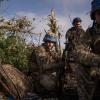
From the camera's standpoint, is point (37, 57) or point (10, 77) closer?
point (10, 77)

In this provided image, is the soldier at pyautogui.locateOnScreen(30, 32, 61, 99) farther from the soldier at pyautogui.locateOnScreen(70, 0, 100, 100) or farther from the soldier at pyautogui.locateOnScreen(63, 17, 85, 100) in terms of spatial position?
the soldier at pyautogui.locateOnScreen(70, 0, 100, 100)

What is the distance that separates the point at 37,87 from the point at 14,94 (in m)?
0.88

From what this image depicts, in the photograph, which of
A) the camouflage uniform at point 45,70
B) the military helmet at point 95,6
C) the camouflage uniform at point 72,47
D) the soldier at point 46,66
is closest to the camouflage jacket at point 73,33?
the camouflage uniform at point 72,47

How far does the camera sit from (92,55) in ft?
18.4

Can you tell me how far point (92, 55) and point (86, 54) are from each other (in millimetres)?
98

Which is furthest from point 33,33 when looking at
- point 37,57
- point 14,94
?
point 14,94

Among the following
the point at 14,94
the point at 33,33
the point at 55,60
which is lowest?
the point at 14,94

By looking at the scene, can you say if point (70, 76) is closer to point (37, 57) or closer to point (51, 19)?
point (37, 57)

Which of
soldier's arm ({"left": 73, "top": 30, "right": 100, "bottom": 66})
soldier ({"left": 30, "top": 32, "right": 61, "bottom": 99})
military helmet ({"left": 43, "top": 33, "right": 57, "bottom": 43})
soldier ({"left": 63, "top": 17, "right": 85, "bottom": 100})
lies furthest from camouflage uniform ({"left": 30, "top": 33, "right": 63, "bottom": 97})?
soldier's arm ({"left": 73, "top": 30, "right": 100, "bottom": 66})

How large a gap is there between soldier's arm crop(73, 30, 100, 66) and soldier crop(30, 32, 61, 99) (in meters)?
2.09

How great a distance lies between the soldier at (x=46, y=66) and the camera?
27.1ft

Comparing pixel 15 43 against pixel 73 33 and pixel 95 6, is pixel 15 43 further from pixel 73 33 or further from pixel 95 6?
pixel 95 6

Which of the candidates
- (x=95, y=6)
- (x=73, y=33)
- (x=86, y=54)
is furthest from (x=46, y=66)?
(x=73, y=33)

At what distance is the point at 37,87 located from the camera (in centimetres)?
845
